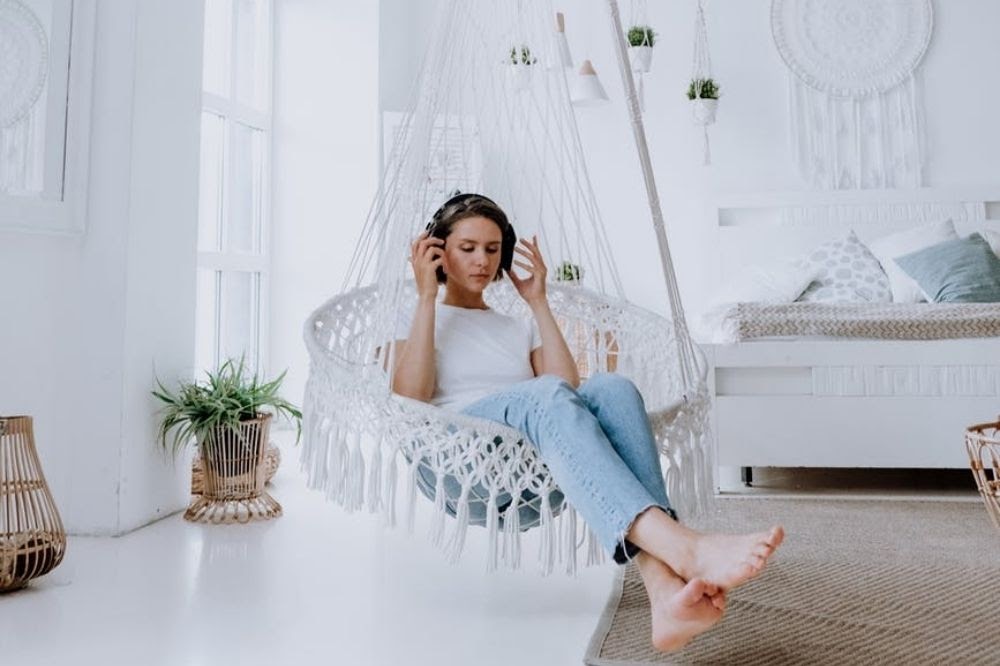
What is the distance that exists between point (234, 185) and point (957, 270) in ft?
9.93

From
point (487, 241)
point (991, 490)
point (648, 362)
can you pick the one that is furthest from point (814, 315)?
point (487, 241)

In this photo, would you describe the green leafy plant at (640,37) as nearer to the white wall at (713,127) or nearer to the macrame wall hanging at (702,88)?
the macrame wall hanging at (702,88)

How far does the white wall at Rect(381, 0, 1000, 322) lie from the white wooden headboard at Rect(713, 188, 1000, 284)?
0.08 m

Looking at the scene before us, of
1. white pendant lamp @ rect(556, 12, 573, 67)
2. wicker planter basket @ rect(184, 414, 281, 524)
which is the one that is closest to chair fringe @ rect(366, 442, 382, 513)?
wicker planter basket @ rect(184, 414, 281, 524)

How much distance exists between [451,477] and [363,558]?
590 millimetres

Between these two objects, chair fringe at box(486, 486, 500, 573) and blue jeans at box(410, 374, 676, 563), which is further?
chair fringe at box(486, 486, 500, 573)

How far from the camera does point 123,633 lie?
4.84 ft

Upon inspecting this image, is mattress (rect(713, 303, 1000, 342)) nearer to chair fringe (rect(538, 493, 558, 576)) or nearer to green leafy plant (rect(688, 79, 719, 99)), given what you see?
chair fringe (rect(538, 493, 558, 576))

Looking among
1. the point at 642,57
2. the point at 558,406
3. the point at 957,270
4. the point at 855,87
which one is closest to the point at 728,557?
the point at 558,406

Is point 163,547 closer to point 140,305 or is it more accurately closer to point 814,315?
point 140,305

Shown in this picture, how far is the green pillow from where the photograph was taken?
296cm

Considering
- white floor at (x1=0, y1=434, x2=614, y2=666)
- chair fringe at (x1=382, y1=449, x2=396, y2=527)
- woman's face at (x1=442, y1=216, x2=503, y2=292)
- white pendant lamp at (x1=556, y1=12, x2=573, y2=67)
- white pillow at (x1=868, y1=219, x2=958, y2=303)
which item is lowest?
white floor at (x1=0, y1=434, x2=614, y2=666)

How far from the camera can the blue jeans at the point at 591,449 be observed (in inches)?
48.5

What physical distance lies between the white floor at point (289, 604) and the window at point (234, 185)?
1.49m
